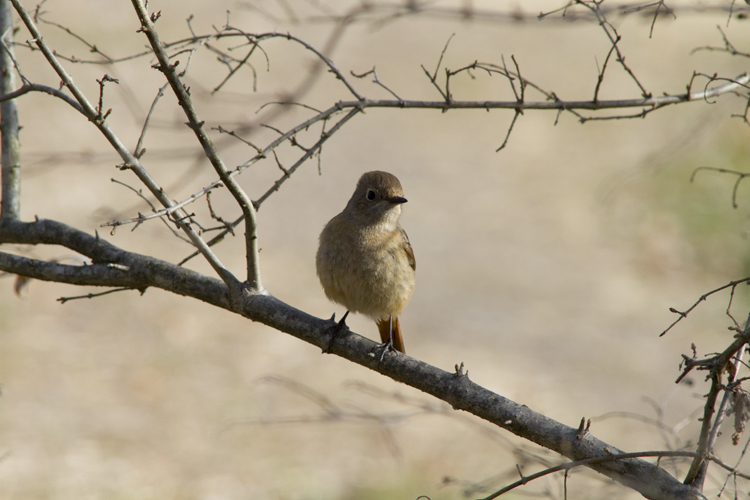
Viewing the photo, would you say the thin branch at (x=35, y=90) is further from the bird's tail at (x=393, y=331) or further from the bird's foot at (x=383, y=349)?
the bird's tail at (x=393, y=331)

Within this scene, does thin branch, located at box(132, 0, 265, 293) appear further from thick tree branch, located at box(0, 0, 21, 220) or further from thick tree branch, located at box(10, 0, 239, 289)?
thick tree branch, located at box(0, 0, 21, 220)

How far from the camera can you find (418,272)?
38.7 ft

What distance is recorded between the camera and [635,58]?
17922mm

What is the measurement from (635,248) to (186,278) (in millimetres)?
11581

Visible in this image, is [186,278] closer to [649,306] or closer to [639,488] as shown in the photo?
[639,488]

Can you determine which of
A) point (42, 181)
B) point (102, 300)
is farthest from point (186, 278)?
point (42, 181)

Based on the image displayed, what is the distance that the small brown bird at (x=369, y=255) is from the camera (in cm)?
438

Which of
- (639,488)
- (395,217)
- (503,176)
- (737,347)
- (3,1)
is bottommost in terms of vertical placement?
(639,488)

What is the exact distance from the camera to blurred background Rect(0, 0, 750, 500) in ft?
23.4

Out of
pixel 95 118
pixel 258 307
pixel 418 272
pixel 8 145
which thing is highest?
pixel 418 272

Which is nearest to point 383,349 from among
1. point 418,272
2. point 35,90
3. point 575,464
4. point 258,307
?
point 258,307

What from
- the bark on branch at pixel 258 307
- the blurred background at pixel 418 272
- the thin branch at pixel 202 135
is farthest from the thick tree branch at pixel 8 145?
the thin branch at pixel 202 135

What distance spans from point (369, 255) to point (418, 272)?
743 cm

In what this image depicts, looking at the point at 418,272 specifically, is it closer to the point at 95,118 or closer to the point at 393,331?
the point at 393,331
